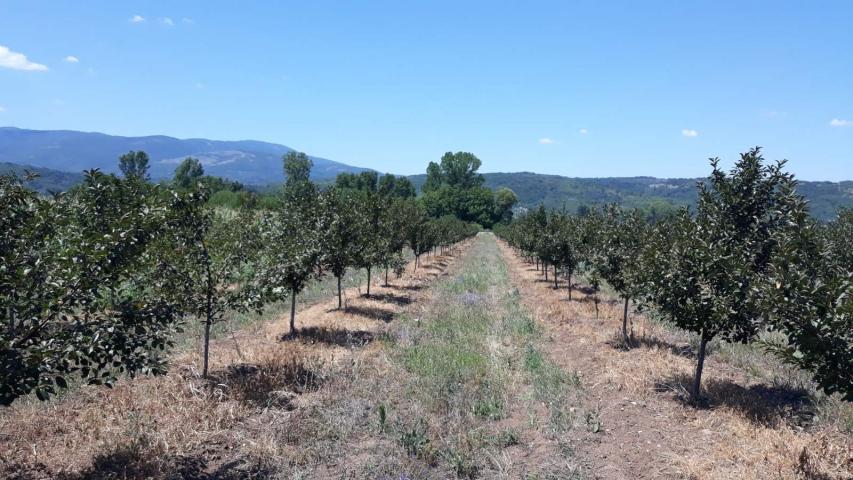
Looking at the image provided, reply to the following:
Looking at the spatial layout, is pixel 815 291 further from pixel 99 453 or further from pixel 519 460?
pixel 99 453

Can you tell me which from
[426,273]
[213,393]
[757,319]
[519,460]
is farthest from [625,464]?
[426,273]

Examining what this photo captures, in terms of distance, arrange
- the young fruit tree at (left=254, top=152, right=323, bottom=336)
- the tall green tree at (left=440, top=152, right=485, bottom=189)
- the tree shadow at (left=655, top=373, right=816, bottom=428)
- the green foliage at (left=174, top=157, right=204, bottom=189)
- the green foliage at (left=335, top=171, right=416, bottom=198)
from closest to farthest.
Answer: the tree shadow at (left=655, top=373, right=816, bottom=428) < the young fruit tree at (left=254, top=152, right=323, bottom=336) < the green foliage at (left=174, top=157, right=204, bottom=189) < the green foliage at (left=335, top=171, right=416, bottom=198) < the tall green tree at (left=440, top=152, right=485, bottom=189)

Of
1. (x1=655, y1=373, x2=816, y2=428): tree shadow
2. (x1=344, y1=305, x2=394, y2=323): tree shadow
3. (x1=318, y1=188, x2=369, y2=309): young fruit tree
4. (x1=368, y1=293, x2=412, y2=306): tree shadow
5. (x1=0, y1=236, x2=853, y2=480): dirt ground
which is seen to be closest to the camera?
(x1=0, y1=236, x2=853, y2=480): dirt ground

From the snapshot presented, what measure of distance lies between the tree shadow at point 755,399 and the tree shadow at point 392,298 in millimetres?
13761

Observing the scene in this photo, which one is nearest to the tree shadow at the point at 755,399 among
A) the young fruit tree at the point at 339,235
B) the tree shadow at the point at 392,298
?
the young fruit tree at the point at 339,235

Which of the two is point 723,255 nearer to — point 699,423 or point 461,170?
point 699,423

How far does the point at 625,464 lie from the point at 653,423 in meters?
2.11

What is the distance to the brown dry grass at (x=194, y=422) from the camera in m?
7.85

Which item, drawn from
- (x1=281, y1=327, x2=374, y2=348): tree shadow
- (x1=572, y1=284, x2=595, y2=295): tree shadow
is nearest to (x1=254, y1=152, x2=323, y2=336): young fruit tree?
(x1=281, y1=327, x2=374, y2=348): tree shadow

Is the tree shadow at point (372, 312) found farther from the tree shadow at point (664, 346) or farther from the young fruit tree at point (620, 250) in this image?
the tree shadow at point (664, 346)

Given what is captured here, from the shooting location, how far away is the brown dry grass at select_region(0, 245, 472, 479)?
7852 millimetres

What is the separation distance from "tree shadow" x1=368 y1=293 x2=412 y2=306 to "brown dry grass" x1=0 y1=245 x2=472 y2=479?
9905 mm

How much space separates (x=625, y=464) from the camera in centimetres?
834

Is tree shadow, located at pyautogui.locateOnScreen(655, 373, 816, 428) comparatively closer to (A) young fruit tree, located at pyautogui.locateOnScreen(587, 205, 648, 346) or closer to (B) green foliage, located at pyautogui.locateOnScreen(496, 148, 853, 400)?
(B) green foliage, located at pyautogui.locateOnScreen(496, 148, 853, 400)
